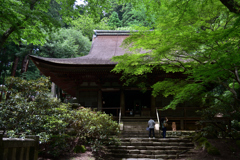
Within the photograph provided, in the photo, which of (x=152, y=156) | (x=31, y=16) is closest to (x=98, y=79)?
(x=152, y=156)

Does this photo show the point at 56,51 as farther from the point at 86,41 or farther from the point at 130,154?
the point at 130,154

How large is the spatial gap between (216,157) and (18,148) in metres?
7.46

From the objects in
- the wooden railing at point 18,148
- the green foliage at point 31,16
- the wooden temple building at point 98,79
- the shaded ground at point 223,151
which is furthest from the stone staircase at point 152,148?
the green foliage at point 31,16

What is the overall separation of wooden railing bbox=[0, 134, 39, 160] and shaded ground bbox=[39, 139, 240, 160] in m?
2.98

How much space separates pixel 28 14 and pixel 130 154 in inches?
280

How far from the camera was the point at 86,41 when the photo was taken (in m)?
28.2

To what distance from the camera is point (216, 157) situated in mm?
7949

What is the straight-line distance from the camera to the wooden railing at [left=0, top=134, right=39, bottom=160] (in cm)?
342

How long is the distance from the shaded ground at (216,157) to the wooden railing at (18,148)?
298 centimetres

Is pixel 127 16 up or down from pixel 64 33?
up

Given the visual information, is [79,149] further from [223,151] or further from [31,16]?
[223,151]

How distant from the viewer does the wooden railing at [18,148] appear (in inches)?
135

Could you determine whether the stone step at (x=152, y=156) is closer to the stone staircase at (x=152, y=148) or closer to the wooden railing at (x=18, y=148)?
the stone staircase at (x=152, y=148)

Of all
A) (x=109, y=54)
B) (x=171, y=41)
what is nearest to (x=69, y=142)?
(x=171, y=41)
